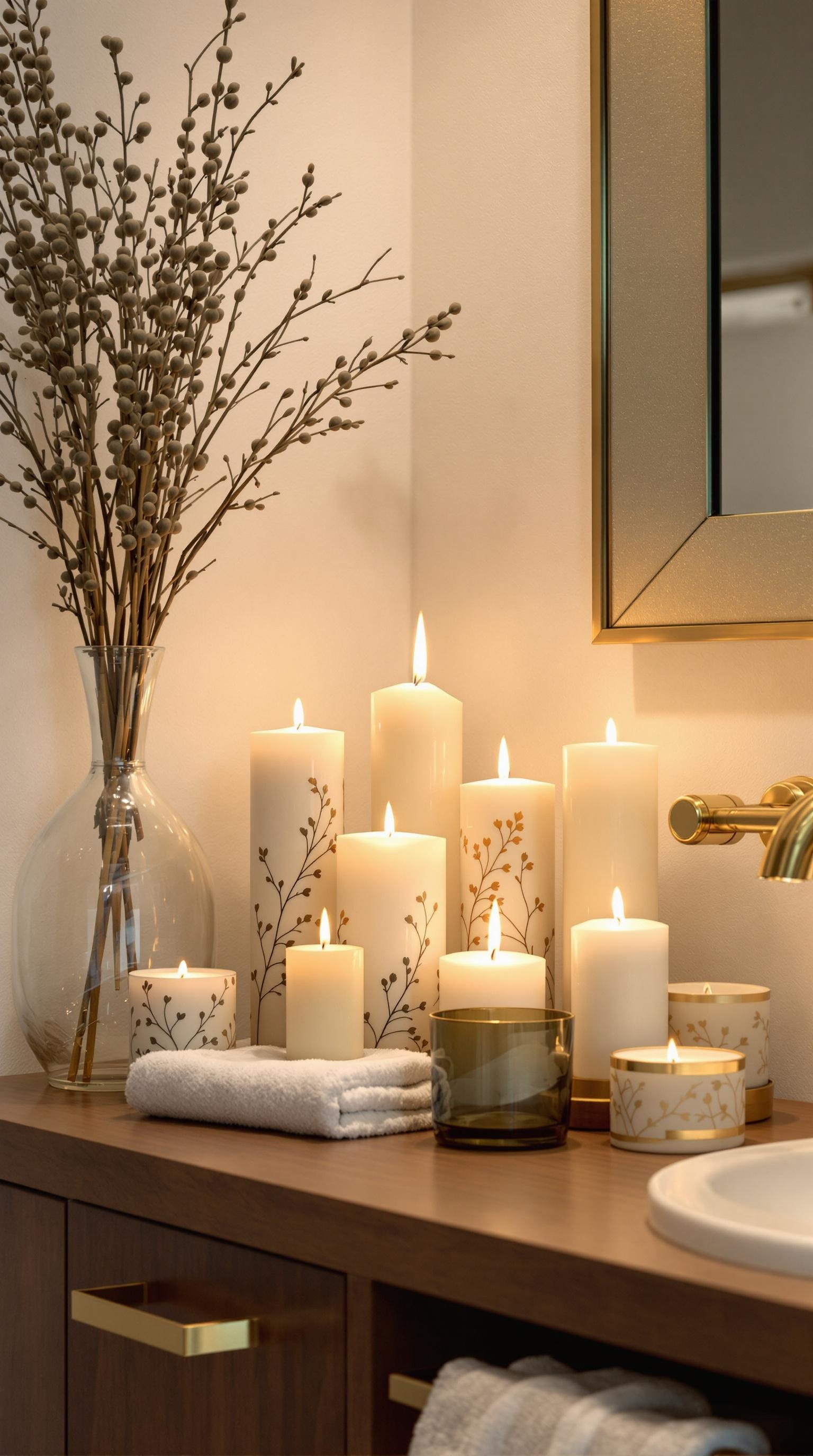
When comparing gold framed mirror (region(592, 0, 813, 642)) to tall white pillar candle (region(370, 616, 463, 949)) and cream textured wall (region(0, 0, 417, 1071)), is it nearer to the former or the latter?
tall white pillar candle (region(370, 616, 463, 949))

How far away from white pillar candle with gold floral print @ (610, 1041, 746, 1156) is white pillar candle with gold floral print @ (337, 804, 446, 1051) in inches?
7.8

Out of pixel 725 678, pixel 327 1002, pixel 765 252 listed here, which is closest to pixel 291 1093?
pixel 327 1002

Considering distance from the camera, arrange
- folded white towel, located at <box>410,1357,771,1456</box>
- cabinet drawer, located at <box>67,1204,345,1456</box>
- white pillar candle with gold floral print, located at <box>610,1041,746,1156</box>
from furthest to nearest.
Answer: white pillar candle with gold floral print, located at <box>610,1041,746,1156</box> < cabinet drawer, located at <box>67,1204,345,1456</box> < folded white towel, located at <box>410,1357,771,1456</box>

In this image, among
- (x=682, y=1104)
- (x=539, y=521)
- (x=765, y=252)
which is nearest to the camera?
(x=682, y=1104)

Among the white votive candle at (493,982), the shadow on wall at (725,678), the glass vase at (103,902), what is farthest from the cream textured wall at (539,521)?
the glass vase at (103,902)

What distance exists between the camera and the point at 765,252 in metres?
1.02

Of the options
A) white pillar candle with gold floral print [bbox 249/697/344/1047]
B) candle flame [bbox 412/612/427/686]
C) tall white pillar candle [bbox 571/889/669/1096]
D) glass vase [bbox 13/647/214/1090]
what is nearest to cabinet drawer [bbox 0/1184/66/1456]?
glass vase [bbox 13/647/214/1090]

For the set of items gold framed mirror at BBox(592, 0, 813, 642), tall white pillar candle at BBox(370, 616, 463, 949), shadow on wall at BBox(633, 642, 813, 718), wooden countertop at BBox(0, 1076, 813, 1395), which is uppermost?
gold framed mirror at BBox(592, 0, 813, 642)

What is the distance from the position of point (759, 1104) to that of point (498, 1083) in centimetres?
19

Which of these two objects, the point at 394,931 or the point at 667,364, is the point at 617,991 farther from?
the point at 667,364

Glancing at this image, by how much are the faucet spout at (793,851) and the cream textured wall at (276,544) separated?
564 mm

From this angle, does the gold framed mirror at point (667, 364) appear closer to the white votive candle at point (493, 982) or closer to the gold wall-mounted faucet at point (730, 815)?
the gold wall-mounted faucet at point (730, 815)

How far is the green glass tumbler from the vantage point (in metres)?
0.82

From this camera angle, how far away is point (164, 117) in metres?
1.16
